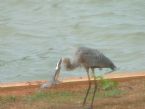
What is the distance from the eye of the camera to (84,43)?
1323 centimetres

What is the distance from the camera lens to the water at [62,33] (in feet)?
39.0

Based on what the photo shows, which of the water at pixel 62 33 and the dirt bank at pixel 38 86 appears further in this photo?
the water at pixel 62 33

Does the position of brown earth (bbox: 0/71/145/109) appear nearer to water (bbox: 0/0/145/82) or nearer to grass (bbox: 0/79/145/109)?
grass (bbox: 0/79/145/109)

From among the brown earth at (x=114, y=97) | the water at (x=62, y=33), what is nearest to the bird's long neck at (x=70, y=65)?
the brown earth at (x=114, y=97)

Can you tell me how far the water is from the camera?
1190 cm

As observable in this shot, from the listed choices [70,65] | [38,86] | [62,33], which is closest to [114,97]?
[70,65]

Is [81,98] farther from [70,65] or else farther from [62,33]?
[62,33]

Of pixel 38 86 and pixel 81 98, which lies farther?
pixel 38 86

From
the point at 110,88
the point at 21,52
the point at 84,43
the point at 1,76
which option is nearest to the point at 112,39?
the point at 84,43

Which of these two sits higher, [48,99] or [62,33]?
[48,99]

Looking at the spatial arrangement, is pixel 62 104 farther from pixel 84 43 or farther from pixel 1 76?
pixel 84 43

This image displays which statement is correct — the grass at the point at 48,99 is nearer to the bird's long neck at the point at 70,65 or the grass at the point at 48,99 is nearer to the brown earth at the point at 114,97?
the brown earth at the point at 114,97

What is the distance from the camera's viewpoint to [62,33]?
14062 millimetres

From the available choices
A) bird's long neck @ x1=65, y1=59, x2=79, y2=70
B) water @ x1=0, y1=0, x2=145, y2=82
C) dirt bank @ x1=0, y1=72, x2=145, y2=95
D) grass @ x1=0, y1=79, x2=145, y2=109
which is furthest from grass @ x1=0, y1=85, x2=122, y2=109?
water @ x1=0, y1=0, x2=145, y2=82
